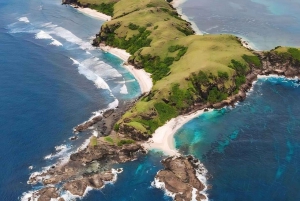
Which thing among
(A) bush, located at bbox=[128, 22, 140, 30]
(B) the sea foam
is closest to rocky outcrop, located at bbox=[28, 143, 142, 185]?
(A) bush, located at bbox=[128, 22, 140, 30]

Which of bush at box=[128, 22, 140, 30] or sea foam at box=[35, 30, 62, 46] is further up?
bush at box=[128, 22, 140, 30]

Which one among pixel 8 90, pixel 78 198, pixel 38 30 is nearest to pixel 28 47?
pixel 38 30

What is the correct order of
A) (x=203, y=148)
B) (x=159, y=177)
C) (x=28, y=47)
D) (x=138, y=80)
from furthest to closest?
(x=28, y=47), (x=138, y=80), (x=203, y=148), (x=159, y=177)

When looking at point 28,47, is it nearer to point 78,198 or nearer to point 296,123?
point 78,198

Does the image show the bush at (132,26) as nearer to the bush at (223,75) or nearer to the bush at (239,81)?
the bush at (223,75)

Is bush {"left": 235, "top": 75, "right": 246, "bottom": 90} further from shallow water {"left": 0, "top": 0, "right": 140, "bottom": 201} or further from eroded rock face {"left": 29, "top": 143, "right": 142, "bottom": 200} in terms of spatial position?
eroded rock face {"left": 29, "top": 143, "right": 142, "bottom": 200}

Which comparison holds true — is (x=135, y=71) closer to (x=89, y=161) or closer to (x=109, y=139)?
(x=109, y=139)

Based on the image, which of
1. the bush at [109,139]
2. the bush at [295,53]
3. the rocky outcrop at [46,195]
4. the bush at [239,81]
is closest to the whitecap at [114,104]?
the bush at [109,139]
